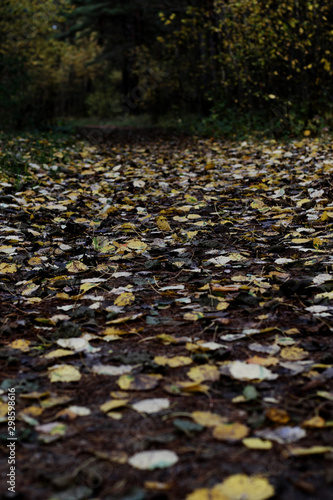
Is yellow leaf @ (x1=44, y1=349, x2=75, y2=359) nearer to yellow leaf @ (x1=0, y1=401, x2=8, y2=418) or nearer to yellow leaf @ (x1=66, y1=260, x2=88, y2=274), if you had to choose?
yellow leaf @ (x1=0, y1=401, x2=8, y2=418)

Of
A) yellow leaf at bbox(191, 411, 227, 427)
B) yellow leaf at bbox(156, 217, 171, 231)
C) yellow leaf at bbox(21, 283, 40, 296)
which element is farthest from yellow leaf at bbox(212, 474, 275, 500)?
yellow leaf at bbox(156, 217, 171, 231)

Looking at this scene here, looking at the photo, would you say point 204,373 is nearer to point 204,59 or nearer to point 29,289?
point 29,289

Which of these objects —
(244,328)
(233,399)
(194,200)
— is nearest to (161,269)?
(244,328)

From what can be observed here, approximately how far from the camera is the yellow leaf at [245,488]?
1.10 meters

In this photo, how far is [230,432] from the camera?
4.41 ft

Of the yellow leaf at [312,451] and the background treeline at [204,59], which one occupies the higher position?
the background treeline at [204,59]

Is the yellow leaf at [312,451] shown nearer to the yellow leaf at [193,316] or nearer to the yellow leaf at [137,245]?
the yellow leaf at [193,316]

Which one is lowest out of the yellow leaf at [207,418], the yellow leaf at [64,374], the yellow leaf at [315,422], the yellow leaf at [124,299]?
the yellow leaf at [124,299]

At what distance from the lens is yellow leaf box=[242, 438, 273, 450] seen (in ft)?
4.17

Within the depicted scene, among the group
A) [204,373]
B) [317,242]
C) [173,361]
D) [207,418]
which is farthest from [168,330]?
[317,242]

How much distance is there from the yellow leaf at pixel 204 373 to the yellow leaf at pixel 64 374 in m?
Result: 0.41

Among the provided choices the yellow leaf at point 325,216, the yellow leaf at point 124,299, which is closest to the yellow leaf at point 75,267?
the yellow leaf at point 124,299

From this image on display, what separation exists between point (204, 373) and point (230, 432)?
34 centimetres

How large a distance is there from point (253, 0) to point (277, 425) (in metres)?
9.63
